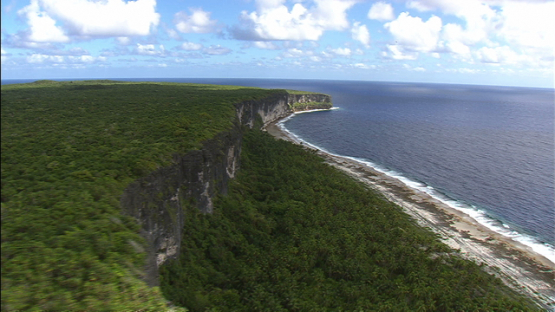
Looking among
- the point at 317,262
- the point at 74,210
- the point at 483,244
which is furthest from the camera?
the point at 483,244

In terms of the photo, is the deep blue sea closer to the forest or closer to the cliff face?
the forest

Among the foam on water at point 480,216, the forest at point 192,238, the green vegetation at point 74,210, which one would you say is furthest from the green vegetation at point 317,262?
the foam on water at point 480,216

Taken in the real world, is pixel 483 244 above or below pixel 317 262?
below

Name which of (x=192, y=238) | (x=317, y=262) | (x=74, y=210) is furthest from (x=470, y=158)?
(x=74, y=210)

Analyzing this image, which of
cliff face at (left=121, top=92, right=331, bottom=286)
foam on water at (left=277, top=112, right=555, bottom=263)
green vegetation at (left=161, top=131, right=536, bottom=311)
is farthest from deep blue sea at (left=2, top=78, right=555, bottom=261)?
cliff face at (left=121, top=92, right=331, bottom=286)

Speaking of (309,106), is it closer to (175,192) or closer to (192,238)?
(192,238)

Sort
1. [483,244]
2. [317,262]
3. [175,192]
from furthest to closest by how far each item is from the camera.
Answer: [483,244], [317,262], [175,192]

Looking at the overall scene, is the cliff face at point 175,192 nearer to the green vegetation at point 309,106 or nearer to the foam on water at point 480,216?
the foam on water at point 480,216
